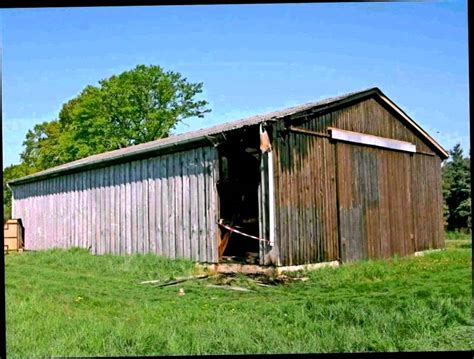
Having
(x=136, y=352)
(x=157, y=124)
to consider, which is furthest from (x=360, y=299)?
(x=157, y=124)

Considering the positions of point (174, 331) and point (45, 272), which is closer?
point (174, 331)

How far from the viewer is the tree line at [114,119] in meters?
4.61

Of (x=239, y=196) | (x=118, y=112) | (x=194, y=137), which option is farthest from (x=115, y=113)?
(x=239, y=196)

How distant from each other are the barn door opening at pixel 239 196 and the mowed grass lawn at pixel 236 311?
0.65m

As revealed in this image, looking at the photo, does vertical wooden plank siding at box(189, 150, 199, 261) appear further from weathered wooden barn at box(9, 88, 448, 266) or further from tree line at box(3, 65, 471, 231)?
tree line at box(3, 65, 471, 231)

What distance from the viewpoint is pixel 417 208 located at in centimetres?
659

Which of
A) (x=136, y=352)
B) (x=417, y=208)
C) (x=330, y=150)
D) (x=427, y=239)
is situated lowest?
(x=136, y=352)

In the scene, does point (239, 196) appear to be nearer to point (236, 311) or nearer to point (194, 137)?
point (194, 137)

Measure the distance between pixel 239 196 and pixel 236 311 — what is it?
8.30ft

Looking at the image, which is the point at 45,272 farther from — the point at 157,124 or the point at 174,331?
the point at 174,331


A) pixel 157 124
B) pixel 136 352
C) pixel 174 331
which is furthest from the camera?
pixel 157 124

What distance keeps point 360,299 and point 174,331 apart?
1.58m

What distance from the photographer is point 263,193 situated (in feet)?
18.3

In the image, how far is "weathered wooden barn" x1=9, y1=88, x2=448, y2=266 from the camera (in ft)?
18.5
